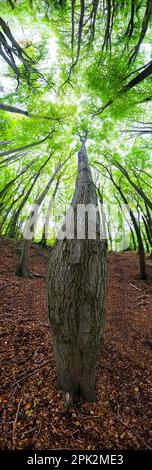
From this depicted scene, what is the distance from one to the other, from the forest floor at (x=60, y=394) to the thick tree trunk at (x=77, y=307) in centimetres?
22

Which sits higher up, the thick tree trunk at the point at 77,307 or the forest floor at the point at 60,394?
the thick tree trunk at the point at 77,307

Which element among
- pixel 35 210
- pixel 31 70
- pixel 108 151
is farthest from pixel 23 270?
pixel 108 151

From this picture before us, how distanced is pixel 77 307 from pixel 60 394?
1.05 metres

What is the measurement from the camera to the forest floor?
153 centimetres

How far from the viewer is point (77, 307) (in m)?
1.54

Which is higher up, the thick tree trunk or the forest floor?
the thick tree trunk

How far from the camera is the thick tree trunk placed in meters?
1.55

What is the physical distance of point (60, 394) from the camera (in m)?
1.83

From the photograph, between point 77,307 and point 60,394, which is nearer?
point 77,307

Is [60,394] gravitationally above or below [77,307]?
below

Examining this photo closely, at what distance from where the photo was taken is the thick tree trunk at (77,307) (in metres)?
1.55

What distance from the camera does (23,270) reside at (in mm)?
6828

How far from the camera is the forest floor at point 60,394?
5.01ft

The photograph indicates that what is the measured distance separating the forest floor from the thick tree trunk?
0.22m
